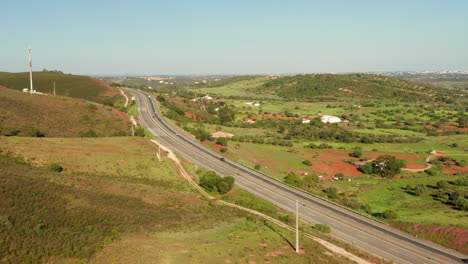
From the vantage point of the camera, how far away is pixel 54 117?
79.4 metres

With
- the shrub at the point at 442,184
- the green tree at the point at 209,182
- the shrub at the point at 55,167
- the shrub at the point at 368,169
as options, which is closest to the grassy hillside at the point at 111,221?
the shrub at the point at 55,167

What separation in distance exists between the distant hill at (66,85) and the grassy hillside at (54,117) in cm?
3276

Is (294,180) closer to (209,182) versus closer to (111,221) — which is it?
(209,182)

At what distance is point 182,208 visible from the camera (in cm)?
4509

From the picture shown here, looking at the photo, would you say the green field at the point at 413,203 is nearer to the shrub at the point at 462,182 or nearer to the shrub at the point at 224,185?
the shrub at the point at 462,182

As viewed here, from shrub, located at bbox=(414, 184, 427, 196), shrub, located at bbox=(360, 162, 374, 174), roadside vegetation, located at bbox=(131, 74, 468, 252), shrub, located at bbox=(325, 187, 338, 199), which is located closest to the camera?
roadside vegetation, located at bbox=(131, 74, 468, 252)

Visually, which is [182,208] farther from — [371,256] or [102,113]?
[102,113]

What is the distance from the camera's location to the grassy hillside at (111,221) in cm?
2888

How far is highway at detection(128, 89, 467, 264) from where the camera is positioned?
39000mm

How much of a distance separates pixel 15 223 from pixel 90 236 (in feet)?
22.7

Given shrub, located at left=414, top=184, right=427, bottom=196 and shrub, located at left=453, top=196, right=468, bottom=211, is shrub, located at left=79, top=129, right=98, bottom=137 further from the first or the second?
shrub, located at left=453, top=196, right=468, bottom=211

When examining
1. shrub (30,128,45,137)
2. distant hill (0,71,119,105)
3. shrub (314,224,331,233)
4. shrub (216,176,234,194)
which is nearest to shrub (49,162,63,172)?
shrub (30,128,45,137)

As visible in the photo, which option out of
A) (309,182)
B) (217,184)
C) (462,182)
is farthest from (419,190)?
(217,184)

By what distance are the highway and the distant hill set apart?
6199 cm
